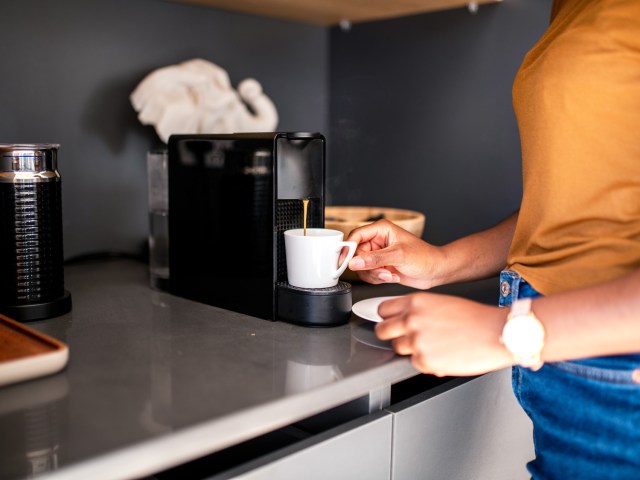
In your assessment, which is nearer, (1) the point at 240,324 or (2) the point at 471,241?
(1) the point at 240,324

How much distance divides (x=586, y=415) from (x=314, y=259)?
379 millimetres

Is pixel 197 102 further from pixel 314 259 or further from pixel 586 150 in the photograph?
pixel 586 150

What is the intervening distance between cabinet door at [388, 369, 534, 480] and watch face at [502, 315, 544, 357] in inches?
7.7

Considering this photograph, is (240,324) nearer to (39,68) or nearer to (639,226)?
(639,226)

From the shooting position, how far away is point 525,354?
0.69 metres

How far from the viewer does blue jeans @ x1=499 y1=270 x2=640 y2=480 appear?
0.73 meters

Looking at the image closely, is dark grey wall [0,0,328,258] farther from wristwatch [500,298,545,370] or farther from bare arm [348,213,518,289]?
wristwatch [500,298,545,370]

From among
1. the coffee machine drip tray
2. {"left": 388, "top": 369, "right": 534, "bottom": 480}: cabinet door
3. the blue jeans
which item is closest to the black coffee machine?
the coffee machine drip tray

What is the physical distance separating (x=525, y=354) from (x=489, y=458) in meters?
0.36

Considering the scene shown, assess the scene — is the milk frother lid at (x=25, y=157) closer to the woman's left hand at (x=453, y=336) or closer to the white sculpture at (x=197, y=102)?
the white sculpture at (x=197, y=102)

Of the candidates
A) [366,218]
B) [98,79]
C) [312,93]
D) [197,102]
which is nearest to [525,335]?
[366,218]

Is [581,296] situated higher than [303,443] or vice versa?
[581,296]

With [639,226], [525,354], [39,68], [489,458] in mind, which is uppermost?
[39,68]

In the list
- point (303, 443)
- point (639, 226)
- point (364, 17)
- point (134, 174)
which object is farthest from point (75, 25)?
point (639, 226)
